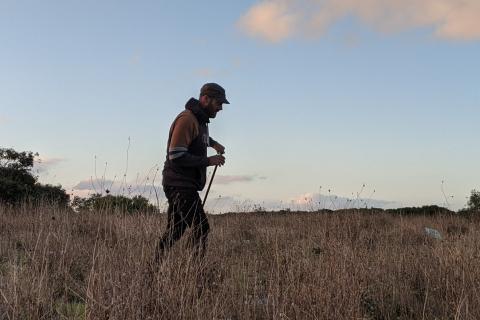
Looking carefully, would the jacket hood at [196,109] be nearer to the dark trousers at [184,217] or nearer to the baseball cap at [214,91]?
the baseball cap at [214,91]

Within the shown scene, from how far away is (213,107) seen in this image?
201 inches

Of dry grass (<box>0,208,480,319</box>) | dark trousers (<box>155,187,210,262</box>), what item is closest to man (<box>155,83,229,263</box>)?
dark trousers (<box>155,187,210,262</box>)

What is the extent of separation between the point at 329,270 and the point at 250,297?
764 millimetres

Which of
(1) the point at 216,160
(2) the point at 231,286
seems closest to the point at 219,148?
(1) the point at 216,160

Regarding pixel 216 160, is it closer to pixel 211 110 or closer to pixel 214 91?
pixel 211 110

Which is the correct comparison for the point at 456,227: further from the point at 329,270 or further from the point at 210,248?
the point at 329,270

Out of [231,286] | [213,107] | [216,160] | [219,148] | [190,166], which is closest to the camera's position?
[231,286]

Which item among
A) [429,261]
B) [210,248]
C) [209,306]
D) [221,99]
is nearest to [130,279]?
[209,306]

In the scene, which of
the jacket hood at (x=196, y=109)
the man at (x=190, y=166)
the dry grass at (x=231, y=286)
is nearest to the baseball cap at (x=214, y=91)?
the man at (x=190, y=166)

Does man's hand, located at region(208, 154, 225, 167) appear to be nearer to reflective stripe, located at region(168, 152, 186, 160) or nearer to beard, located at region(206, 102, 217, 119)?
reflective stripe, located at region(168, 152, 186, 160)

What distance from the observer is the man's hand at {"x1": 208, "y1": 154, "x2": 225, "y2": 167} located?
494cm

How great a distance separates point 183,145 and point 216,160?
35 centimetres

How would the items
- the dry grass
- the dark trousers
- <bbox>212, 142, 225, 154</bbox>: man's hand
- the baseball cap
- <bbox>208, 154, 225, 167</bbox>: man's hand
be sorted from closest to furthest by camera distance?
1. the dry grass
2. the dark trousers
3. <bbox>208, 154, 225, 167</bbox>: man's hand
4. the baseball cap
5. <bbox>212, 142, 225, 154</bbox>: man's hand

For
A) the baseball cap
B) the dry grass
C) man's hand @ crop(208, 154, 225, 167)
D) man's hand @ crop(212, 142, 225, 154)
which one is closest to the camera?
the dry grass
